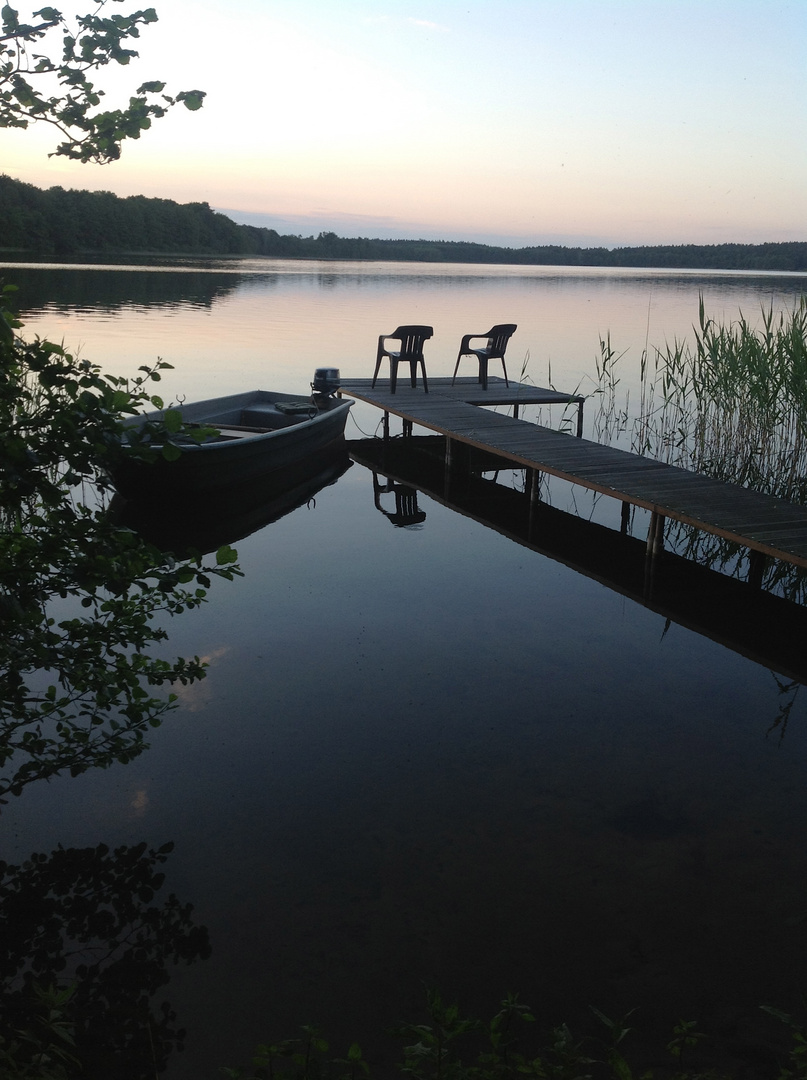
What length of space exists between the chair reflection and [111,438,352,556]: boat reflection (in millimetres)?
638

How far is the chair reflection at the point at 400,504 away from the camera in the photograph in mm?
8562

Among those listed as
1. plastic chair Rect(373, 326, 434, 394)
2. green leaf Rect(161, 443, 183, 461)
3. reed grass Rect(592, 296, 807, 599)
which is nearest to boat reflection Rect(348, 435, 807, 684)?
reed grass Rect(592, 296, 807, 599)

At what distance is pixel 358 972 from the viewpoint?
2.73m

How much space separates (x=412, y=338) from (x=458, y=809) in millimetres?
8240

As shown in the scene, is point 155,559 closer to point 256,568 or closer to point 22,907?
point 22,907

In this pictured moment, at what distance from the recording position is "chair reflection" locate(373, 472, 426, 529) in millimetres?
8562

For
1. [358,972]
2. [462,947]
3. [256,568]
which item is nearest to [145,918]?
[358,972]

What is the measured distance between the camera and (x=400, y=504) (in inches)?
365

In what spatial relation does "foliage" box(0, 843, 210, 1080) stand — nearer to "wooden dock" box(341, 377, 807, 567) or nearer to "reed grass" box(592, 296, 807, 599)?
"wooden dock" box(341, 377, 807, 567)

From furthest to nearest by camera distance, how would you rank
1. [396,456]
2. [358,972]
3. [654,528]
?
[396,456] → [654,528] → [358,972]

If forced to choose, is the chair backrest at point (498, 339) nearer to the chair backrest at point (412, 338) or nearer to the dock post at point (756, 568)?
the chair backrest at point (412, 338)

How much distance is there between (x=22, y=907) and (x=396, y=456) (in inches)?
356

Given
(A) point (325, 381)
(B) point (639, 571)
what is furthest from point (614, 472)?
(A) point (325, 381)

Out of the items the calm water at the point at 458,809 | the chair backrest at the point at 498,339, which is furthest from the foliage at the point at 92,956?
the chair backrest at the point at 498,339
